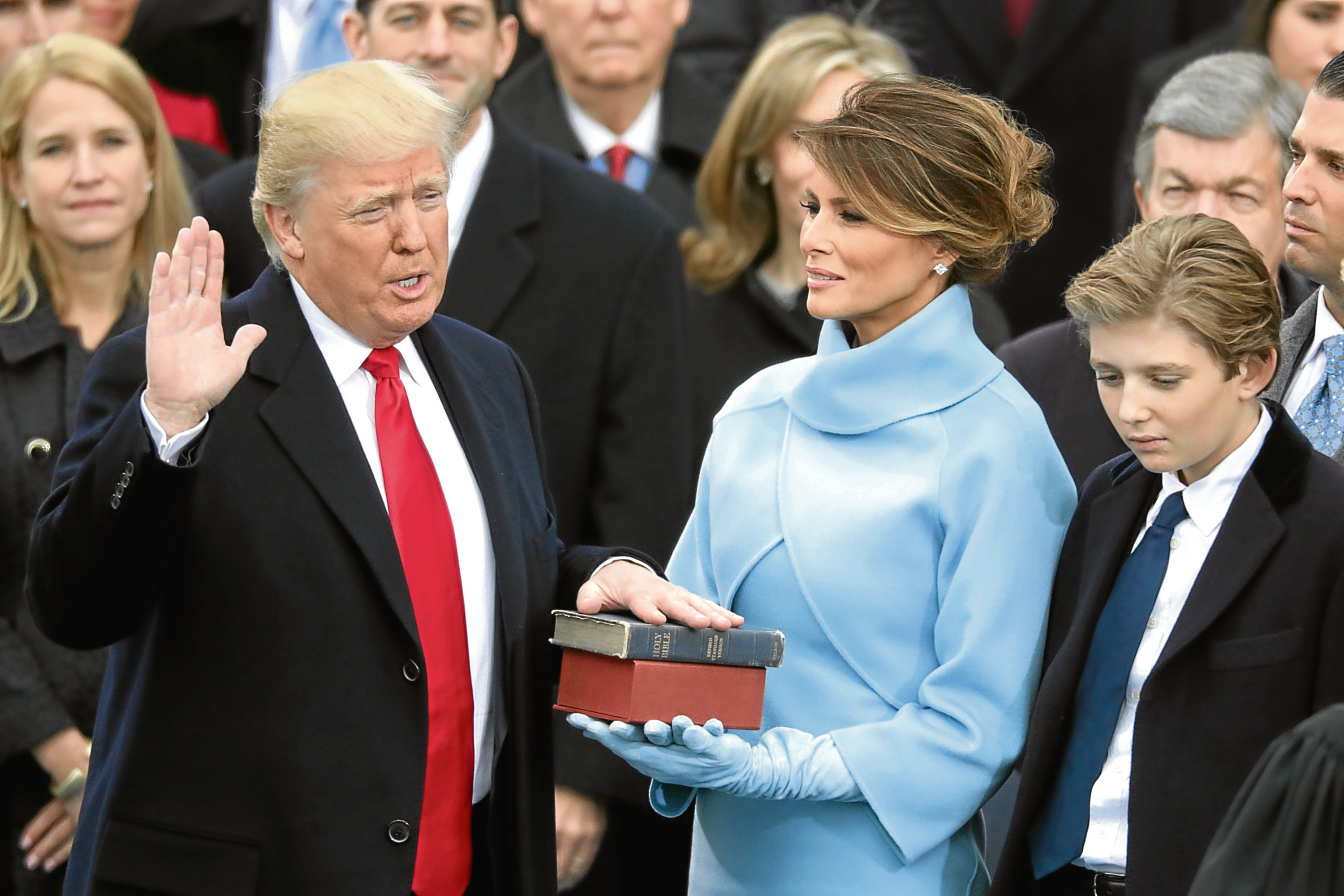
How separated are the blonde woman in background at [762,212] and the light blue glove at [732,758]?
6.07 ft

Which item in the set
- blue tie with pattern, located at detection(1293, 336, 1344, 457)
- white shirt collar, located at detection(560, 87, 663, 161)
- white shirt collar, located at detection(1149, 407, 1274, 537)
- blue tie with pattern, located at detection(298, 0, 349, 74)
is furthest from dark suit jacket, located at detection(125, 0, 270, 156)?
white shirt collar, located at detection(1149, 407, 1274, 537)

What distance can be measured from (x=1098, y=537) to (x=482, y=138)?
82.7 inches

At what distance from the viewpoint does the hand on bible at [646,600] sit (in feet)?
10.4

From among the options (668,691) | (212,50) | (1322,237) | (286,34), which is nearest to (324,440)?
(668,691)

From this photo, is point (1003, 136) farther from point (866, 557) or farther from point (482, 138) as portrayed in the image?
point (482, 138)

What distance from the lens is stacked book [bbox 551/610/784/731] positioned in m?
3.09

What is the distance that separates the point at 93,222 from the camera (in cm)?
456

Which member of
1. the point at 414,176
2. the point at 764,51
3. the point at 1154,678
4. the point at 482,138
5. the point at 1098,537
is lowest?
the point at 1154,678

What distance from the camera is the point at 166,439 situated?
291 centimetres

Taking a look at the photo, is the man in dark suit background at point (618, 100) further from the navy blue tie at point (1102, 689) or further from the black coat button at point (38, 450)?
the navy blue tie at point (1102, 689)

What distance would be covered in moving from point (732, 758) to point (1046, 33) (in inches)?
139

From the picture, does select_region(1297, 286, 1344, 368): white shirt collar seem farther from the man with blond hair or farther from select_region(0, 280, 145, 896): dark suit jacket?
select_region(0, 280, 145, 896): dark suit jacket

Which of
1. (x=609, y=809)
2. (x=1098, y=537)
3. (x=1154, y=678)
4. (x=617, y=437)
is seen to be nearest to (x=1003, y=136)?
(x=1098, y=537)

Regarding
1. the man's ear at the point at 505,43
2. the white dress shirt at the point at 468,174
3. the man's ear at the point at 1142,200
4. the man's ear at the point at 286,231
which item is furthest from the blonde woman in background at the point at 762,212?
the man's ear at the point at 286,231
